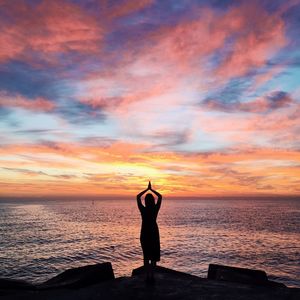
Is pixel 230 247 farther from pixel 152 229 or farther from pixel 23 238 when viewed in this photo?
pixel 152 229

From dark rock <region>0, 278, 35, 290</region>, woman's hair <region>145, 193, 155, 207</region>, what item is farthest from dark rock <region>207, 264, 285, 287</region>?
dark rock <region>0, 278, 35, 290</region>

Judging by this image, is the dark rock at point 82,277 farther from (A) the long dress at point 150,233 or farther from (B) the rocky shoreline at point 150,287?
(A) the long dress at point 150,233

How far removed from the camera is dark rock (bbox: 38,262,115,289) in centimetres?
957

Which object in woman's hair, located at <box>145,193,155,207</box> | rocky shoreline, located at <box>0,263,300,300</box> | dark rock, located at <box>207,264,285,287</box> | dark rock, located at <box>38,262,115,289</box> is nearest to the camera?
rocky shoreline, located at <box>0,263,300,300</box>

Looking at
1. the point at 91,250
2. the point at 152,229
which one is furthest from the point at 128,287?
the point at 91,250

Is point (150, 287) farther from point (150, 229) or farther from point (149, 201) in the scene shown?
point (149, 201)

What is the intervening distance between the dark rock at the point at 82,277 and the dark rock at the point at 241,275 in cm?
339

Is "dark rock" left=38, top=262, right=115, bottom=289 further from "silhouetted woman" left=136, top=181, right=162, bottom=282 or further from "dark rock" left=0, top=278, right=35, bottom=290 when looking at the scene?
"silhouetted woman" left=136, top=181, right=162, bottom=282

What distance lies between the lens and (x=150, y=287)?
28.3 feet

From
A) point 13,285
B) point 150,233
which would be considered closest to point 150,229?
point 150,233

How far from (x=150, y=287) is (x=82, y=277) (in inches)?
92.5

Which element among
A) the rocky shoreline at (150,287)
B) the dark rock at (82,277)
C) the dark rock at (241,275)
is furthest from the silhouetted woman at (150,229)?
the dark rock at (241,275)

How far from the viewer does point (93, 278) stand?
9945mm

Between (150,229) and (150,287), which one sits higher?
(150,229)
